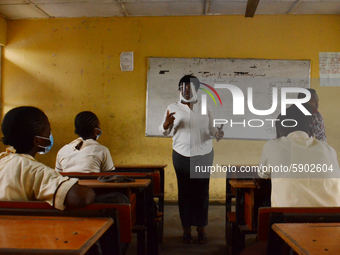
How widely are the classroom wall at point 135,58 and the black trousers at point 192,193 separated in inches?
63.5

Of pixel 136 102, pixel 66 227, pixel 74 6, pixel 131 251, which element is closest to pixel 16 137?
pixel 66 227

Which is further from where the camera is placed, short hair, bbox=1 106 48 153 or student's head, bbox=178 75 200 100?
student's head, bbox=178 75 200 100

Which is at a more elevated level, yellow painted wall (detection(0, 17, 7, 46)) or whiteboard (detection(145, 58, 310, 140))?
yellow painted wall (detection(0, 17, 7, 46))

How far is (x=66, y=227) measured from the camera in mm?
815

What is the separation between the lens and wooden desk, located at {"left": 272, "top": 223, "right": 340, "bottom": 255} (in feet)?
2.25

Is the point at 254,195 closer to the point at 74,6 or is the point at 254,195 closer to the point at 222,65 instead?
the point at 222,65

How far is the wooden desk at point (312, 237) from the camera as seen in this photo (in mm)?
686

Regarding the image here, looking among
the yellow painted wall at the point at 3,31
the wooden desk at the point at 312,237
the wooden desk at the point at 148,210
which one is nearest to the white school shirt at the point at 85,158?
the wooden desk at the point at 148,210

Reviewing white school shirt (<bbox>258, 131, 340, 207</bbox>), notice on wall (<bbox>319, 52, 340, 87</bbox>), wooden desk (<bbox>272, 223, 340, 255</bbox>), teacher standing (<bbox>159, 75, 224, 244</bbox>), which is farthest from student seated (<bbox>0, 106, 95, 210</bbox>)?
notice on wall (<bbox>319, 52, 340, 87</bbox>)

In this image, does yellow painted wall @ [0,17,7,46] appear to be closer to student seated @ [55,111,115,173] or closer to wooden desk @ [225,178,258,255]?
student seated @ [55,111,115,173]

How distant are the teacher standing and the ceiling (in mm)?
1803

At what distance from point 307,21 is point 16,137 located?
4.25m

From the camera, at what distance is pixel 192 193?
Result: 2439mm

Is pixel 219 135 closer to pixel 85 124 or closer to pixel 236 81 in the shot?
pixel 85 124
